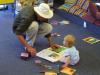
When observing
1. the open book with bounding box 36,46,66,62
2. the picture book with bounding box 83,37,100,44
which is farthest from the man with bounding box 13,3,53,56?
the picture book with bounding box 83,37,100,44

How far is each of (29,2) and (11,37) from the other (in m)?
1.04

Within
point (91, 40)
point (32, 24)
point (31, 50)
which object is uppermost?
point (32, 24)

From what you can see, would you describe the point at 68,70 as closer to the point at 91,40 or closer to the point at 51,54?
the point at 51,54

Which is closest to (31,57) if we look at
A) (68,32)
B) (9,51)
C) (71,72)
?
(9,51)

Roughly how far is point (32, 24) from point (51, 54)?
447 millimetres

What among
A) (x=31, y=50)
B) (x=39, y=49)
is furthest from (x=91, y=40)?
(x=31, y=50)

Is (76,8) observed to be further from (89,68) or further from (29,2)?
(89,68)

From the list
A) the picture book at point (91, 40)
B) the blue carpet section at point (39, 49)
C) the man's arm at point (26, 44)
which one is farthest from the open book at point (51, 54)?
the picture book at point (91, 40)

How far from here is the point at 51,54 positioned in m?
2.91

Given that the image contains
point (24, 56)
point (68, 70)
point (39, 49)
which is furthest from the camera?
point (39, 49)

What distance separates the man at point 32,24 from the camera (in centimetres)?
274

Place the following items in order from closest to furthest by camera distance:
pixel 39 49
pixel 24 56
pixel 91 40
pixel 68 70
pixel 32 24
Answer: pixel 68 70, pixel 24 56, pixel 32 24, pixel 39 49, pixel 91 40

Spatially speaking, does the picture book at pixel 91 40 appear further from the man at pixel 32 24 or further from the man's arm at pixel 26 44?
the man's arm at pixel 26 44

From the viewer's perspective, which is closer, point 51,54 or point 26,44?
point 26,44
